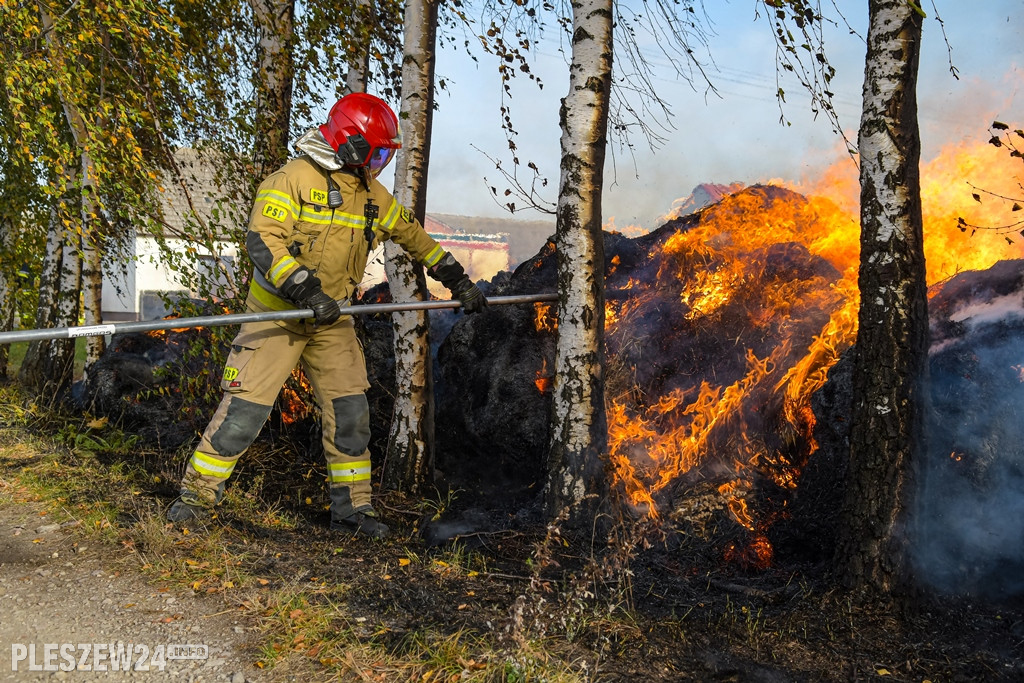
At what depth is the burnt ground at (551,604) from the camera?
122 inches

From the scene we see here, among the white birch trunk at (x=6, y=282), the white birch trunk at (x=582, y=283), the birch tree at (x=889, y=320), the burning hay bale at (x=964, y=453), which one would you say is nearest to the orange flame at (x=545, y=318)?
the white birch trunk at (x=582, y=283)

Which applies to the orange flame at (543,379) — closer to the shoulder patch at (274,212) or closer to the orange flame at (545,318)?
the orange flame at (545,318)

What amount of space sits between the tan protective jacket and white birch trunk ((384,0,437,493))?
2.66ft

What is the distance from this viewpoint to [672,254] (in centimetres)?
659

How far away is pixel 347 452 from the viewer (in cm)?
486

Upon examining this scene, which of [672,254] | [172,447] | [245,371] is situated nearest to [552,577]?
[245,371]

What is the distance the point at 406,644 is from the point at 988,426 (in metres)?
3.65

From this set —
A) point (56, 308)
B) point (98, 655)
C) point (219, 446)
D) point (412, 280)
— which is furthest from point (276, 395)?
point (56, 308)

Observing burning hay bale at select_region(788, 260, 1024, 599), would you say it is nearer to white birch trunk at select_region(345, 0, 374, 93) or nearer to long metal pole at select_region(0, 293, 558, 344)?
long metal pole at select_region(0, 293, 558, 344)

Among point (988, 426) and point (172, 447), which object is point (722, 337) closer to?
point (988, 426)

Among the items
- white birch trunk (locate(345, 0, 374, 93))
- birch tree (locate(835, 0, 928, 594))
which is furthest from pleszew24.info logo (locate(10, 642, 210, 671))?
white birch trunk (locate(345, 0, 374, 93))

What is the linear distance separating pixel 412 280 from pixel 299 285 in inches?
60.1

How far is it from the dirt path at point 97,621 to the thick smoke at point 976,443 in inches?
129

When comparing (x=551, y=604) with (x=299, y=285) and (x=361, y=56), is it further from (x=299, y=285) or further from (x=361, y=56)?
(x=361, y=56)
